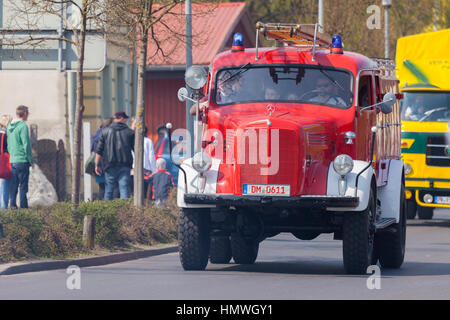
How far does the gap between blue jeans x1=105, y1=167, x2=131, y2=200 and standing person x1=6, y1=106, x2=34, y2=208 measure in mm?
1565

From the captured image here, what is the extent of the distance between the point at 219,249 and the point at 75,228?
2038 mm

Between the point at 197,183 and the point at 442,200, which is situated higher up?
the point at 197,183

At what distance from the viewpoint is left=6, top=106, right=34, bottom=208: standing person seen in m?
20.5

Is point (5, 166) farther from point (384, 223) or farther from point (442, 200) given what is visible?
point (384, 223)

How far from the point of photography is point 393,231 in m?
14.4

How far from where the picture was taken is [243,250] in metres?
14.5

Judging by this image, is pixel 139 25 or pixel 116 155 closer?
pixel 139 25

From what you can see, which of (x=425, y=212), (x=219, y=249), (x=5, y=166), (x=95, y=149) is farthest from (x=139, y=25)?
(x=425, y=212)

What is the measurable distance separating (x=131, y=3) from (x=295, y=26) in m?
4.44

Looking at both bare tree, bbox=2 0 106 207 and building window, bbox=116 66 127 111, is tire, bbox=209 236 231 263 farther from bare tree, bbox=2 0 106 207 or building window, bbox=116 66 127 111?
building window, bbox=116 66 127 111

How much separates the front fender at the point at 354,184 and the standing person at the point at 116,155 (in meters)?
7.87

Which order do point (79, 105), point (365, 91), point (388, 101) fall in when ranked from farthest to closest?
point (79, 105) < point (365, 91) < point (388, 101)

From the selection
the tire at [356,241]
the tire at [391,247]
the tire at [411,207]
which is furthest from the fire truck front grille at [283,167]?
the tire at [411,207]

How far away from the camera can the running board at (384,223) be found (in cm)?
1326
